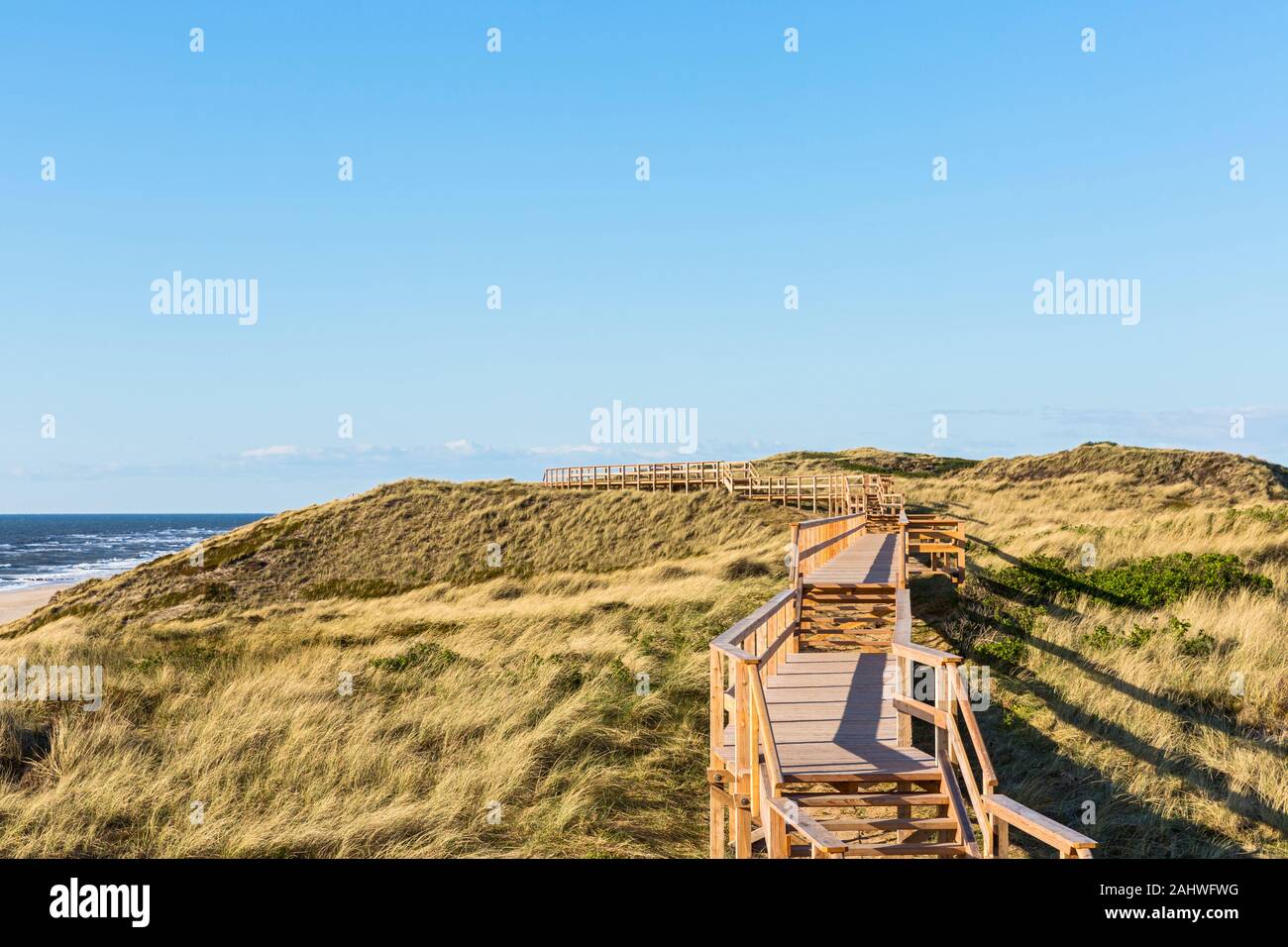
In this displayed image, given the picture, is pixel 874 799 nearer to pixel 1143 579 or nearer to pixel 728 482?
pixel 1143 579

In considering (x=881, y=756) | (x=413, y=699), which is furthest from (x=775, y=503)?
(x=881, y=756)

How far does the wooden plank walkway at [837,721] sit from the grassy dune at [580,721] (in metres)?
1.40

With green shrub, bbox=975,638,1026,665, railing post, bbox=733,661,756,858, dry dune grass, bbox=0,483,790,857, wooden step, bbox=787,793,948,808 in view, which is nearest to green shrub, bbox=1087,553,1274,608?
green shrub, bbox=975,638,1026,665

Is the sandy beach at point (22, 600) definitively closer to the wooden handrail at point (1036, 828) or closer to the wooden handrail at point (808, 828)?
the wooden handrail at point (808, 828)

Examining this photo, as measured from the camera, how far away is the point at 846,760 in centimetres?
769

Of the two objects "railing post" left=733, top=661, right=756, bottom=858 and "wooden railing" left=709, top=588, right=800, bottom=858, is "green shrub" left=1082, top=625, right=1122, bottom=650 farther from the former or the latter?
"railing post" left=733, top=661, right=756, bottom=858

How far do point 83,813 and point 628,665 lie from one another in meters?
7.01

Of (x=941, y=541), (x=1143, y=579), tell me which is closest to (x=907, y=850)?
(x=1143, y=579)

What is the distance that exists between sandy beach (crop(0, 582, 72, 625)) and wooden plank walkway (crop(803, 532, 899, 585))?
37.2 m

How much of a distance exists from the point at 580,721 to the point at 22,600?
53746 mm

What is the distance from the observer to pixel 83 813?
27.2 ft

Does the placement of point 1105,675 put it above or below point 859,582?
below
